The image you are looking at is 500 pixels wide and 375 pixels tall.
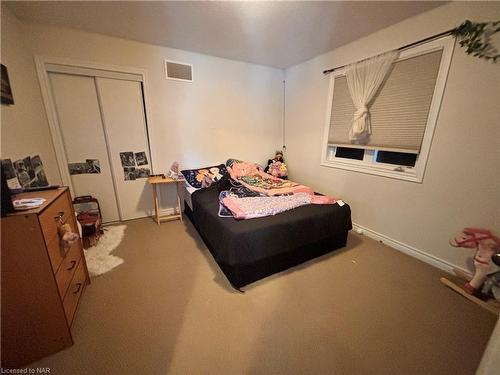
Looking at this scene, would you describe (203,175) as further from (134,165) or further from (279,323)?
(279,323)

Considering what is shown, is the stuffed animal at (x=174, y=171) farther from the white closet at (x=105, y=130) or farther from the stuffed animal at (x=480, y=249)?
the stuffed animal at (x=480, y=249)

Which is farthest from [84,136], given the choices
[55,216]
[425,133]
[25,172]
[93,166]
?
[425,133]

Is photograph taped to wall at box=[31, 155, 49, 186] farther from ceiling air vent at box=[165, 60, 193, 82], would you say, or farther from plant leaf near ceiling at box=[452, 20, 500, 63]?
plant leaf near ceiling at box=[452, 20, 500, 63]

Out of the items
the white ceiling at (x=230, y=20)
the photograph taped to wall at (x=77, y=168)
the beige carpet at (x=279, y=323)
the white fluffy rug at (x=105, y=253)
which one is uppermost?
the white ceiling at (x=230, y=20)

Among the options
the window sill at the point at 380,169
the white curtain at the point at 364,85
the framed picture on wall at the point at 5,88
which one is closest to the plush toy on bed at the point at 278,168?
the window sill at the point at 380,169

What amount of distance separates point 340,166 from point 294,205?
120 centimetres

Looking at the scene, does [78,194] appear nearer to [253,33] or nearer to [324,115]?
[253,33]

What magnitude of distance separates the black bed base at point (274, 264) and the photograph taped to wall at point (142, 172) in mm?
1541

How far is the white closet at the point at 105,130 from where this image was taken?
7.99ft

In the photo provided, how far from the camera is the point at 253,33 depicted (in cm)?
232

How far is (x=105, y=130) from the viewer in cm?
265

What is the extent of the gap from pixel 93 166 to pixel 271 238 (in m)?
2.55

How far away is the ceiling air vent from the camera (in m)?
2.78

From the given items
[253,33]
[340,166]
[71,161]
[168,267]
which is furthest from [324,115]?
[71,161]
